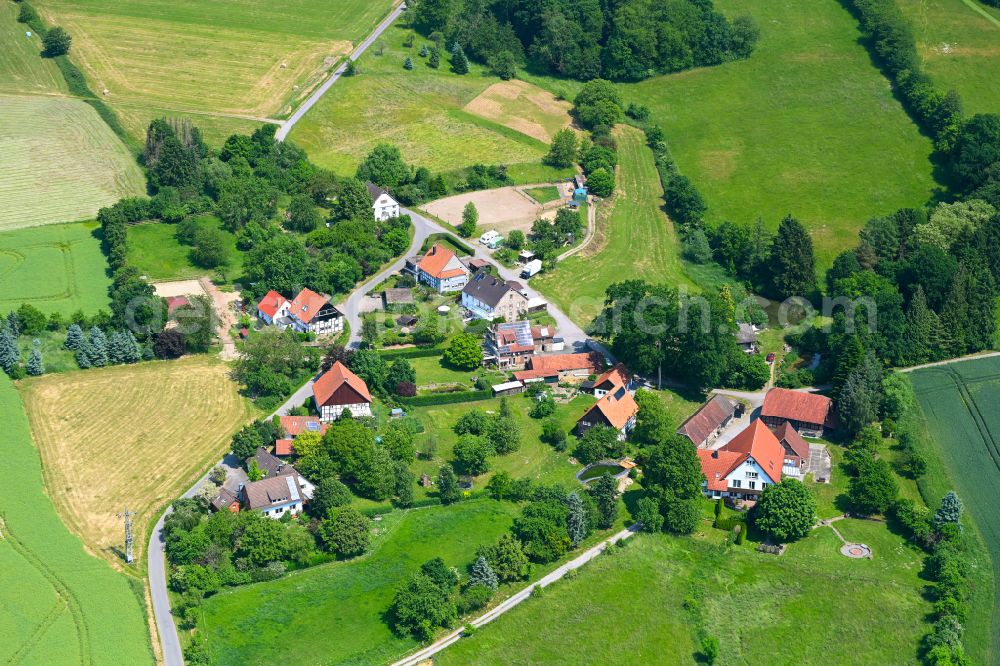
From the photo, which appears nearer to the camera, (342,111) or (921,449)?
(921,449)

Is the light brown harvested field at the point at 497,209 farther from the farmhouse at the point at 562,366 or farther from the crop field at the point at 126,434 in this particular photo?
the crop field at the point at 126,434

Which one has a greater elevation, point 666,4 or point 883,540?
point 666,4

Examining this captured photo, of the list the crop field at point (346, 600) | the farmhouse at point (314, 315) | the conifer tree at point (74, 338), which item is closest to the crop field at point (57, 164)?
the conifer tree at point (74, 338)

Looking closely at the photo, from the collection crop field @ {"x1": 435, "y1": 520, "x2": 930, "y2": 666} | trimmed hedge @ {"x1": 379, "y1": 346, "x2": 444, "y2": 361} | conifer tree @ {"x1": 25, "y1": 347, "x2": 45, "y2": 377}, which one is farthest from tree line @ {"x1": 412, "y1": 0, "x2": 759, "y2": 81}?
crop field @ {"x1": 435, "y1": 520, "x2": 930, "y2": 666}

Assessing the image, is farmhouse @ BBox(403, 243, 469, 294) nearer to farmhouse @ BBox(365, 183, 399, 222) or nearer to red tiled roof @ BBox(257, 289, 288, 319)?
farmhouse @ BBox(365, 183, 399, 222)

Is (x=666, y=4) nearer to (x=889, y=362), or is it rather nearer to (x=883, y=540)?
(x=889, y=362)

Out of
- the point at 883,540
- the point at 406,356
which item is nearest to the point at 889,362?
the point at 883,540

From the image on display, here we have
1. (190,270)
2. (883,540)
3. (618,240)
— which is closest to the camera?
(883,540)
